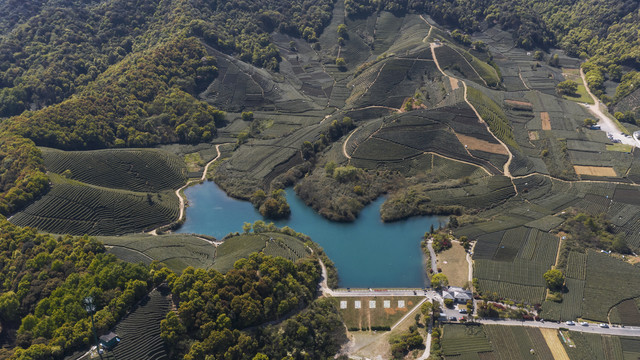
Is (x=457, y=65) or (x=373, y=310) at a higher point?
(x=457, y=65)

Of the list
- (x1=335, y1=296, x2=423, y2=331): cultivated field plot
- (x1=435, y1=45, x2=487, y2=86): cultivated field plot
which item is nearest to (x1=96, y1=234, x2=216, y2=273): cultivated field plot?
(x1=335, y1=296, x2=423, y2=331): cultivated field plot

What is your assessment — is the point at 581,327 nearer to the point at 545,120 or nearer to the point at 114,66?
the point at 545,120

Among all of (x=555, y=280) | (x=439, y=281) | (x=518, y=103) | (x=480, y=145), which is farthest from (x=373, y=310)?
(x=518, y=103)

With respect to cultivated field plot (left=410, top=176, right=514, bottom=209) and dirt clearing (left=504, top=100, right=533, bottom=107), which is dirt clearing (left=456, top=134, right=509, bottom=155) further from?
dirt clearing (left=504, top=100, right=533, bottom=107)

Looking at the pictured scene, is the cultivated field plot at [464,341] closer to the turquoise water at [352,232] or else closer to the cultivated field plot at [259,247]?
the turquoise water at [352,232]

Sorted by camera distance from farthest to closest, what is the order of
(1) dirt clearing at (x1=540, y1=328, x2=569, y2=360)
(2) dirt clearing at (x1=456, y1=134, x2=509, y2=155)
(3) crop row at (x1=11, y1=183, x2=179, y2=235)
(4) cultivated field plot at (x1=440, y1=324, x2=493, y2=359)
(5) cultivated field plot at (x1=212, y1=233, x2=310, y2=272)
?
(2) dirt clearing at (x1=456, y1=134, x2=509, y2=155), (3) crop row at (x1=11, y1=183, x2=179, y2=235), (5) cultivated field plot at (x1=212, y1=233, x2=310, y2=272), (4) cultivated field plot at (x1=440, y1=324, x2=493, y2=359), (1) dirt clearing at (x1=540, y1=328, x2=569, y2=360)

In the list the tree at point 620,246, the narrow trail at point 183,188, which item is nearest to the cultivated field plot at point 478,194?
the tree at point 620,246
